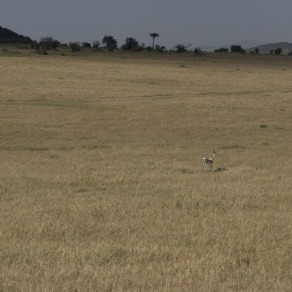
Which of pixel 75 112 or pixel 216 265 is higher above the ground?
pixel 216 265

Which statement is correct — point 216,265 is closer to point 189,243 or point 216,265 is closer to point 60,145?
point 189,243

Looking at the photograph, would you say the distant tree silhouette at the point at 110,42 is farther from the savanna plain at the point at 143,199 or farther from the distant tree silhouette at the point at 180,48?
the savanna plain at the point at 143,199

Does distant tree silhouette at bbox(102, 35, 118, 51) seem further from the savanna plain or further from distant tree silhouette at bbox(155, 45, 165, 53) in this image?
the savanna plain

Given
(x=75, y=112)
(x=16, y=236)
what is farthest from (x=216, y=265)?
(x=75, y=112)

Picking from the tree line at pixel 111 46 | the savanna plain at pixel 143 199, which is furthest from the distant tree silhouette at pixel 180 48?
the savanna plain at pixel 143 199

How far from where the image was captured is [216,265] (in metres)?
6.80

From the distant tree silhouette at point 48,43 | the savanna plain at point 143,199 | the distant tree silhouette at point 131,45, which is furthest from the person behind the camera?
the distant tree silhouette at point 131,45

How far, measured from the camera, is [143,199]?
11406 millimetres

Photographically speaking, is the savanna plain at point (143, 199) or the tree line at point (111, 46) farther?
the tree line at point (111, 46)

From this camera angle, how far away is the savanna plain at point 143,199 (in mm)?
6496

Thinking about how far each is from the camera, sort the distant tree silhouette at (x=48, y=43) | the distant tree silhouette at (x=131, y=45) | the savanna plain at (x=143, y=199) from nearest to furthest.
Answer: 1. the savanna plain at (x=143, y=199)
2. the distant tree silhouette at (x=48, y=43)
3. the distant tree silhouette at (x=131, y=45)

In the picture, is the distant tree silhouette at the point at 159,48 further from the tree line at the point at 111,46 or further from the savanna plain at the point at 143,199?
the savanna plain at the point at 143,199

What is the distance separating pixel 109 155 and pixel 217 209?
8.66 m

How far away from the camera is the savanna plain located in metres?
6.50
